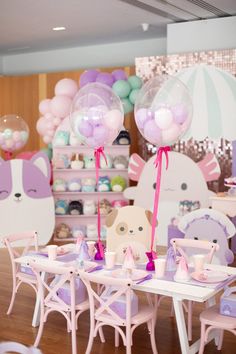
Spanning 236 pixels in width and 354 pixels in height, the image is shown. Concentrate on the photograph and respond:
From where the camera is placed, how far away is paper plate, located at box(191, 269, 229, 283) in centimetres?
357

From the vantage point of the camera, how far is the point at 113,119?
423cm

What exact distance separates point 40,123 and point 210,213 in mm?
3191

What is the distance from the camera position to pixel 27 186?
7250mm

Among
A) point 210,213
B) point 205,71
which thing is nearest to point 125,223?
point 210,213

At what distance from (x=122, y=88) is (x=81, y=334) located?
12.6 ft

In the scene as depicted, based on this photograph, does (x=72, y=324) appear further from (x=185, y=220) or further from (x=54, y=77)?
(x=54, y=77)

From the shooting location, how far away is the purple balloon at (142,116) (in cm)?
393

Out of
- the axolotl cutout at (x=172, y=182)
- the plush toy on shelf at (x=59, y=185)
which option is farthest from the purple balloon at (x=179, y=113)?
the plush toy on shelf at (x=59, y=185)

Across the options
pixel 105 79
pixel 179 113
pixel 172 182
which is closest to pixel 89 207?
pixel 172 182

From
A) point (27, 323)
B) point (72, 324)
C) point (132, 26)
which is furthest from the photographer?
point (132, 26)

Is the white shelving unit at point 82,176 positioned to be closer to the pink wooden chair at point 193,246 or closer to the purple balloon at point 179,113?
the pink wooden chair at point 193,246

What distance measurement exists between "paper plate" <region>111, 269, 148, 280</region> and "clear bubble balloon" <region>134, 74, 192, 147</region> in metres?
0.95

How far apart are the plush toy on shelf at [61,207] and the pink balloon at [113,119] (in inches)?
140

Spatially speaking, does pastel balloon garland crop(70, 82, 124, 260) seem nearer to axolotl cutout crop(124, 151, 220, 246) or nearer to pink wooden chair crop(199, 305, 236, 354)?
pink wooden chair crop(199, 305, 236, 354)
